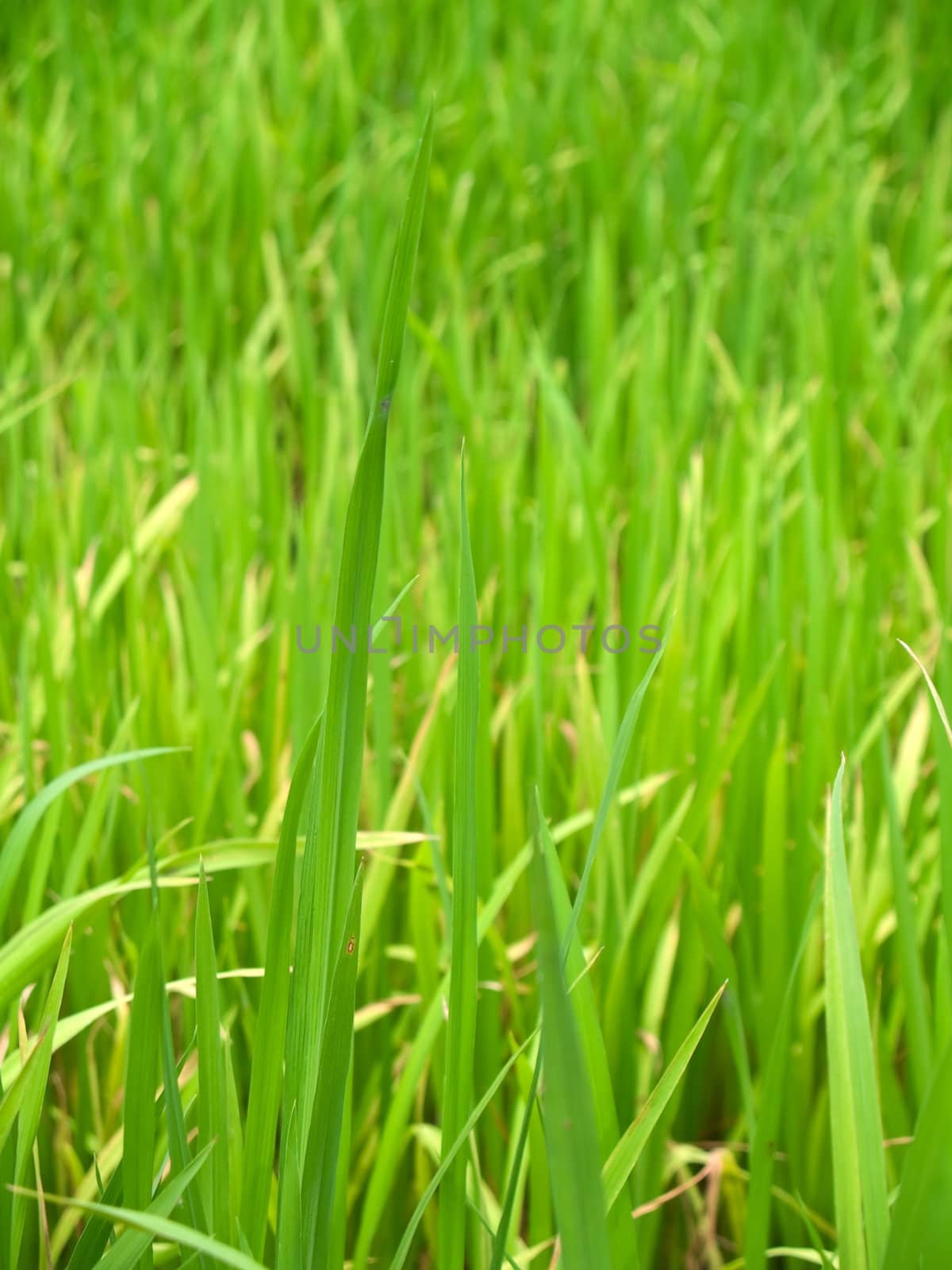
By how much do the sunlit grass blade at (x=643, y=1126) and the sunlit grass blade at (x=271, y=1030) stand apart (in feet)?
0.37

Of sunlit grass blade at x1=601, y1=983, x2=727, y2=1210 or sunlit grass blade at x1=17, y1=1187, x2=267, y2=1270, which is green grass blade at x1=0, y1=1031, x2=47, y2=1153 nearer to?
sunlit grass blade at x1=17, y1=1187, x2=267, y2=1270

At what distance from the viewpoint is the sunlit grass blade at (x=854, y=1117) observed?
39 cm

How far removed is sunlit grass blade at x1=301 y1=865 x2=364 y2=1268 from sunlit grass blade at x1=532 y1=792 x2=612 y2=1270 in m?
0.07

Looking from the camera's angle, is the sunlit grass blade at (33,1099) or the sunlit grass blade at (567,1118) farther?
the sunlit grass blade at (33,1099)

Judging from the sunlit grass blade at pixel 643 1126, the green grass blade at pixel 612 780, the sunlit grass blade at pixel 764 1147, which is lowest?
the sunlit grass blade at pixel 764 1147

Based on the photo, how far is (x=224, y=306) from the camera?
144cm

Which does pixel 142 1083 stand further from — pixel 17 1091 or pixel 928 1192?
pixel 928 1192

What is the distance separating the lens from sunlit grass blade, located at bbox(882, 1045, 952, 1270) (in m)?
0.35

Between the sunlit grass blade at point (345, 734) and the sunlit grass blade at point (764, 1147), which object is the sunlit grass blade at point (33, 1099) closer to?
the sunlit grass blade at point (345, 734)

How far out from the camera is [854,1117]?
0.39m

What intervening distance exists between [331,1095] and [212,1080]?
0.07m

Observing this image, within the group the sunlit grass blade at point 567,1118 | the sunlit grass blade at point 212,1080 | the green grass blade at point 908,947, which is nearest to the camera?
the sunlit grass blade at point 567,1118

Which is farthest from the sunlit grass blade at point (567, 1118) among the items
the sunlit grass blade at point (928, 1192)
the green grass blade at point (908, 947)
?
the green grass blade at point (908, 947)

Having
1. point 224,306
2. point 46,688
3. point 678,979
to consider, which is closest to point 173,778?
point 46,688
